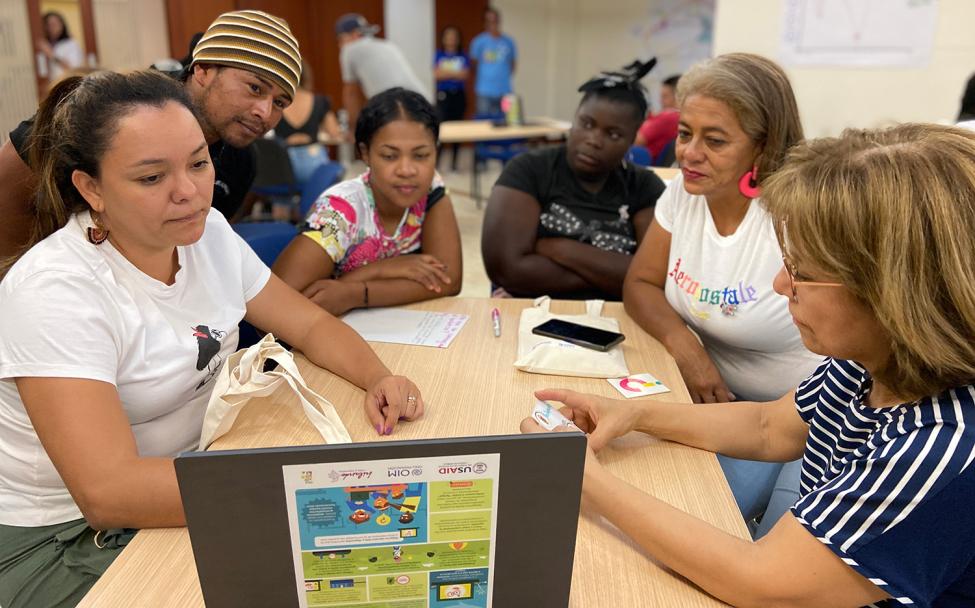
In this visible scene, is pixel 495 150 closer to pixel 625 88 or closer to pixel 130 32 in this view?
pixel 130 32

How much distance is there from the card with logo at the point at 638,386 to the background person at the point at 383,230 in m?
0.73

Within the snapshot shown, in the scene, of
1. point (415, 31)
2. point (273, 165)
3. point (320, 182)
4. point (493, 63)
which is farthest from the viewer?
point (415, 31)

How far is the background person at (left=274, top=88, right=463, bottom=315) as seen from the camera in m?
1.98

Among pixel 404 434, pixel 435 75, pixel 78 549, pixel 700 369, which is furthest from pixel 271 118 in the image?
pixel 435 75

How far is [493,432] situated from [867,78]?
3.71m

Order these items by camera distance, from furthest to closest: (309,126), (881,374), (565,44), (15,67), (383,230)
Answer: (565,44) < (15,67) < (309,126) < (383,230) < (881,374)

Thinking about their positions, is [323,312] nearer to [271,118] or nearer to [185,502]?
[271,118]

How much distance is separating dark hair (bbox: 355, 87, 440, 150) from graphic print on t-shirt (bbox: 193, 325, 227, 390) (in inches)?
36.0

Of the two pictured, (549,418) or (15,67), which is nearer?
(549,418)

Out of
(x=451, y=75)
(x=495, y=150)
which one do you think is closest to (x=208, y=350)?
(x=495, y=150)

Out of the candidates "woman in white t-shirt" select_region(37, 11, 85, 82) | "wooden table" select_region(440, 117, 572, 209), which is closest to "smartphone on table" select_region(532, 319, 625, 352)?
"wooden table" select_region(440, 117, 572, 209)

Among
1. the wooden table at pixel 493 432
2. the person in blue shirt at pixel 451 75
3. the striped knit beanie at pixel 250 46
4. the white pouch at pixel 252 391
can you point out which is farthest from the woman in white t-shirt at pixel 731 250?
the person in blue shirt at pixel 451 75

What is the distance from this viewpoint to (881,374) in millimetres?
917

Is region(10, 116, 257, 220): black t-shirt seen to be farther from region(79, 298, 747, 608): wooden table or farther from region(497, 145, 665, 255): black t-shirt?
region(497, 145, 665, 255): black t-shirt
